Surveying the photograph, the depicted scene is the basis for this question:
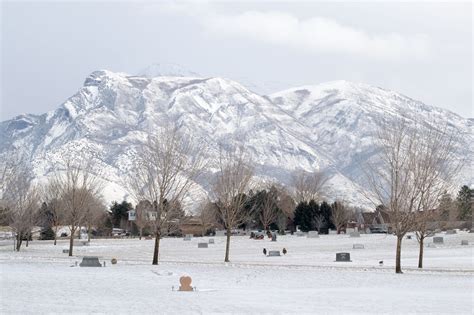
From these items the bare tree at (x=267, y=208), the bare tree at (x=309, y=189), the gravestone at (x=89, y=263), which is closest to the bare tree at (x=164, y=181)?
the gravestone at (x=89, y=263)

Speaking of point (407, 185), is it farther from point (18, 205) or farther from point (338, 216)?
point (338, 216)

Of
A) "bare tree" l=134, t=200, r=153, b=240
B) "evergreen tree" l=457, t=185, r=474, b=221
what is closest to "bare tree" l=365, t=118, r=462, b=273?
"bare tree" l=134, t=200, r=153, b=240

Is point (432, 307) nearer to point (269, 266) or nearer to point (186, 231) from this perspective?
point (269, 266)

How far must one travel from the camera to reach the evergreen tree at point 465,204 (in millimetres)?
113963

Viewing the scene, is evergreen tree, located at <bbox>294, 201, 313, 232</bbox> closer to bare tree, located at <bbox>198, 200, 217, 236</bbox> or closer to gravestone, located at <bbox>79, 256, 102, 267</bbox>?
bare tree, located at <bbox>198, 200, 217, 236</bbox>

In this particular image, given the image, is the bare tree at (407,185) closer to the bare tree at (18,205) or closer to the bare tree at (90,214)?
the bare tree at (90,214)

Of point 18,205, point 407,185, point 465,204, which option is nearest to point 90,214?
point 18,205

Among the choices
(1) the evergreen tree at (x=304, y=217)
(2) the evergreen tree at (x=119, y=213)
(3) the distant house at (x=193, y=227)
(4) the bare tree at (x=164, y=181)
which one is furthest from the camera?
(2) the evergreen tree at (x=119, y=213)

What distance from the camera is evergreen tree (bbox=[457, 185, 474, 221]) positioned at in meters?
114

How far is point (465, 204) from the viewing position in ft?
384

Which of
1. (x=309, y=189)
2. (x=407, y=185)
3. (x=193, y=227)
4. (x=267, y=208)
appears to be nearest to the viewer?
(x=407, y=185)

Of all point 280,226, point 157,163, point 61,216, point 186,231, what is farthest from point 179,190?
point 186,231

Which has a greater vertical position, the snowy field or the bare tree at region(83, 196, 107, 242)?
the bare tree at region(83, 196, 107, 242)

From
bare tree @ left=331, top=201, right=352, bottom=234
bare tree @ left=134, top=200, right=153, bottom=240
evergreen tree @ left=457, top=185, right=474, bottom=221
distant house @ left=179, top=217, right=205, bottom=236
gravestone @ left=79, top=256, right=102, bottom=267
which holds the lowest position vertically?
Answer: gravestone @ left=79, top=256, right=102, bottom=267
